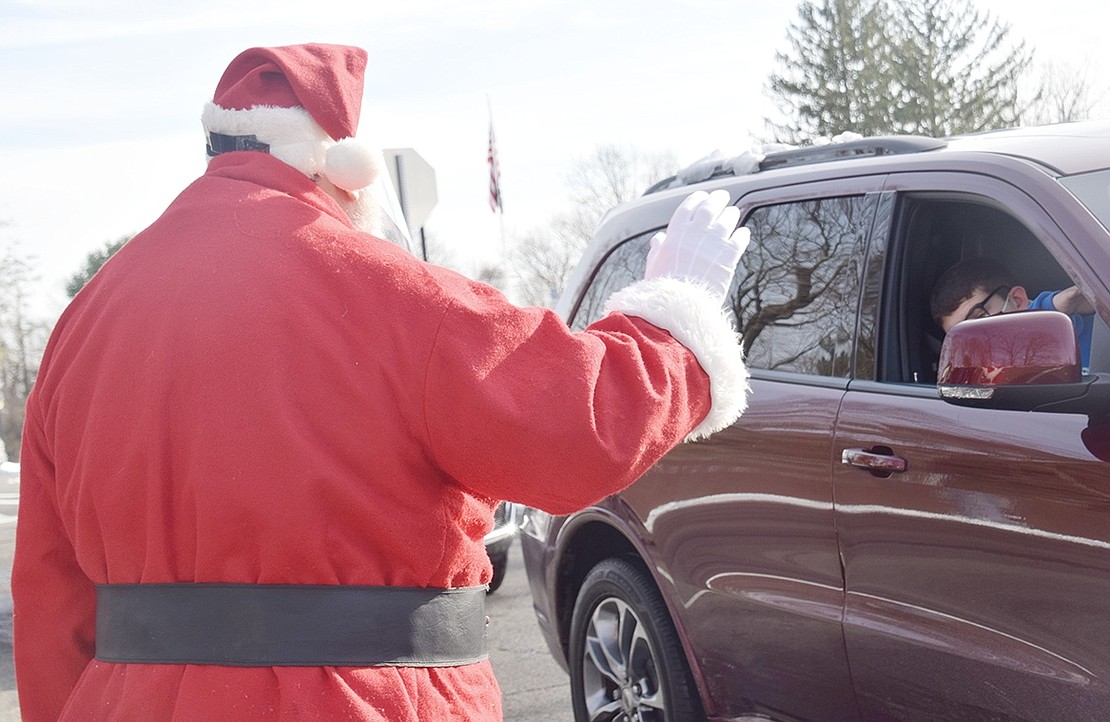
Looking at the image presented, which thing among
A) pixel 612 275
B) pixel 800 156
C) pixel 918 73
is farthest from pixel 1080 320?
pixel 918 73

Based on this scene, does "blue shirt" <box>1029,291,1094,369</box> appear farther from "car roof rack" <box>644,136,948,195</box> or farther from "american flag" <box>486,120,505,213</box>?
"american flag" <box>486,120,505,213</box>

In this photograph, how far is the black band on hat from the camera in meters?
1.95

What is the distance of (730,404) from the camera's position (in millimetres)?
1944

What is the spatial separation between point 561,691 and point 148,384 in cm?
420

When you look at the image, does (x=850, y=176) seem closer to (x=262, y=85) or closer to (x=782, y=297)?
(x=782, y=297)

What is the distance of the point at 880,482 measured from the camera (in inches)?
113

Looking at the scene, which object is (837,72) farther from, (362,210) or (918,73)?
(362,210)

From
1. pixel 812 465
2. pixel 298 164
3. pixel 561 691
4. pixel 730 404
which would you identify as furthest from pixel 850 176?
pixel 561 691

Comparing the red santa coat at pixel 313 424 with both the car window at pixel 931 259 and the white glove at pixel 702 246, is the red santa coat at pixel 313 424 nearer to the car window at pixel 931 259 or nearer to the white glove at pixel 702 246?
the white glove at pixel 702 246

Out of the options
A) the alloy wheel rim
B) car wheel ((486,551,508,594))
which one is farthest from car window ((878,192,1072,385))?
car wheel ((486,551,508,594))

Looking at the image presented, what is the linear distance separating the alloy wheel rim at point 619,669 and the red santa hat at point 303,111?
231 centimetres

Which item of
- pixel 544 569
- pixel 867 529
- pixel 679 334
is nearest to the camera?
pixel 679 334

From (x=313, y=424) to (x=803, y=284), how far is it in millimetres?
2052

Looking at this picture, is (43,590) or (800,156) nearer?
(43,590)
